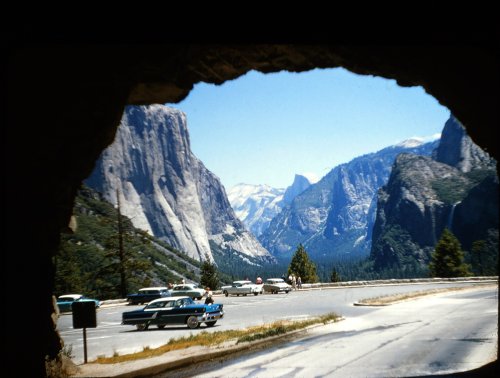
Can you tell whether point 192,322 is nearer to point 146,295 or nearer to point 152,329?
point 152,329

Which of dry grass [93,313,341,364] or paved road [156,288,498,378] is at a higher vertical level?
dry grass [93,313,341,364]

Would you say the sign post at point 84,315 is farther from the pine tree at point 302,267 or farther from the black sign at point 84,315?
the pine tree at point 302,267

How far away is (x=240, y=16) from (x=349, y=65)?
19.1 feet

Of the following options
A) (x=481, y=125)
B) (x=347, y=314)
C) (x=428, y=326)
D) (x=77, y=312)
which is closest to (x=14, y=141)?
(x=77, y=312)

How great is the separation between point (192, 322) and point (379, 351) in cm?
1023

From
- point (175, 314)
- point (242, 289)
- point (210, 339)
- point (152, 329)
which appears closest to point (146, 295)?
point (242, 289)

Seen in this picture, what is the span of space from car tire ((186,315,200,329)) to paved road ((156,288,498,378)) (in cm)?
567

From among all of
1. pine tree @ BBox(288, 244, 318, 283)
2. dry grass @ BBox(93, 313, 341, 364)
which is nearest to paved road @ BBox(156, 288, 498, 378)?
dry grass @ BBox(93, 313, 341, 364)

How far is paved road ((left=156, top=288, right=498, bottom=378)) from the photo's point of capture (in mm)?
10735

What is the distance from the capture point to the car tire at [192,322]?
68.1 feet

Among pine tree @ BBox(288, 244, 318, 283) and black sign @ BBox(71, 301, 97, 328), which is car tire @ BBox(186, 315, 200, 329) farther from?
pine tree @ BBox(288, 244, 318, 283)

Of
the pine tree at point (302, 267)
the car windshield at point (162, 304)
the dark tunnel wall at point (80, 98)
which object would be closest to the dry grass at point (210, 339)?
the dark tunnel wall at point (80, 98)

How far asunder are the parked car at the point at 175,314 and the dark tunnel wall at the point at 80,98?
10212mm

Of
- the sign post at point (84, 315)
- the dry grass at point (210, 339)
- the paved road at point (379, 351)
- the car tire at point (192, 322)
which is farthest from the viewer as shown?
the car tire at point (192, 322)
